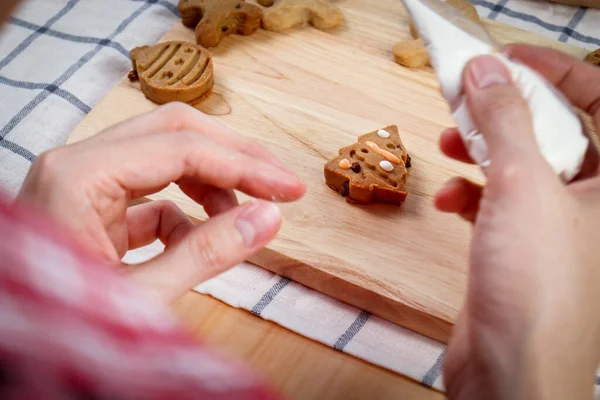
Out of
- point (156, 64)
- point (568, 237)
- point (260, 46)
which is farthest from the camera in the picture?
point (260, 46)

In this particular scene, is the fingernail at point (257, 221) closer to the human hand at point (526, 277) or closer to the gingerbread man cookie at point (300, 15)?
Result: the human hand at point (526, 277)

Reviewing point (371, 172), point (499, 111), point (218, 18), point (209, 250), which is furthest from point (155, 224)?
point (218, 18)

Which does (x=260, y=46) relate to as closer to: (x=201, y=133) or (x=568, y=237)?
(x=201, y=133)

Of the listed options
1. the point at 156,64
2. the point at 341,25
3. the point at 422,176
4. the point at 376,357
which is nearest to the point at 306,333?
the point at 376,357

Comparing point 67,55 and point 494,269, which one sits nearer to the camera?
point 494,269

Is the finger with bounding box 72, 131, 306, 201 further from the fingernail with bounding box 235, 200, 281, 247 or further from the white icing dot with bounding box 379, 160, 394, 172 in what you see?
the white icing dot with bounding box 379, 160, 394, 172

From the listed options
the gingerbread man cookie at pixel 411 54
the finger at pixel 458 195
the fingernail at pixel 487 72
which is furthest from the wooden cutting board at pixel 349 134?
the fingernail at pixel 487 72

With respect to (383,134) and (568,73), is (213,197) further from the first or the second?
(568,73)
